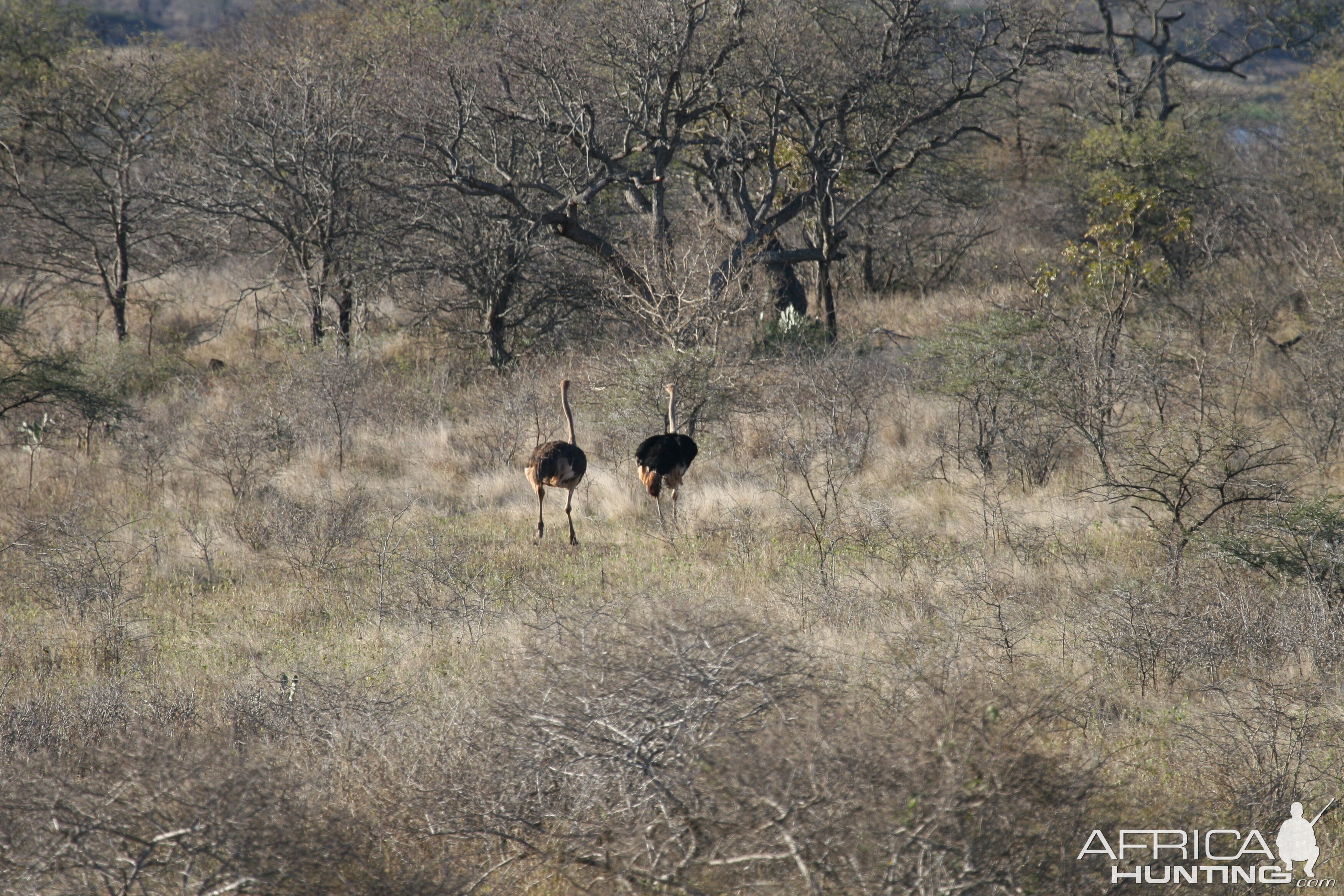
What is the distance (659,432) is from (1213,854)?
794 cm

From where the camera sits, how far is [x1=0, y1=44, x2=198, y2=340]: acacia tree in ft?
54.6

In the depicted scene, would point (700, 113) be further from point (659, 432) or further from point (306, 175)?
point (659, 432)

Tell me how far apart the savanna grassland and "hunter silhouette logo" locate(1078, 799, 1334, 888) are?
0.22ft

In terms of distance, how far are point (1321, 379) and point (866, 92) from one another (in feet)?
27.4

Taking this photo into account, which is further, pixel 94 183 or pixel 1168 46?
pixel 1168 46

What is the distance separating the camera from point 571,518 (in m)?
9.40

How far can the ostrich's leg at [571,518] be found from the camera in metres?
8.87

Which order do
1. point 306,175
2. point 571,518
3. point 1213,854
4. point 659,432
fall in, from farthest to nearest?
point 306,175, point 659,432, point 571,518, point 1213,854

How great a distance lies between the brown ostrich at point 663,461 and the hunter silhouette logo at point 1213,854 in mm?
5512

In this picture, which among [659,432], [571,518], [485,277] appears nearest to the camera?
[571,518]

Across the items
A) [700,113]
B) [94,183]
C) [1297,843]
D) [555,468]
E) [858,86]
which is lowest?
[1297,843]

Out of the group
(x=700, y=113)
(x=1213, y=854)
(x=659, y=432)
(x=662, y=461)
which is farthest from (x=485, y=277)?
(x=1213, y=854)

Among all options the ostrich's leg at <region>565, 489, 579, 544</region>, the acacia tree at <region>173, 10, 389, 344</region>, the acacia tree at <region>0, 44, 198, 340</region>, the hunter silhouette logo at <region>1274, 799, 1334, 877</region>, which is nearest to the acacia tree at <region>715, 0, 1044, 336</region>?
the acacia tree at <region>173, 10, 389, 344</region>

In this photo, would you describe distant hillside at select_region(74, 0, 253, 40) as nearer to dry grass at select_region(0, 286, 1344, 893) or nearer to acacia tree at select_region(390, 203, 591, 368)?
acacia tree at select_region(390, 203, 591, 368)
